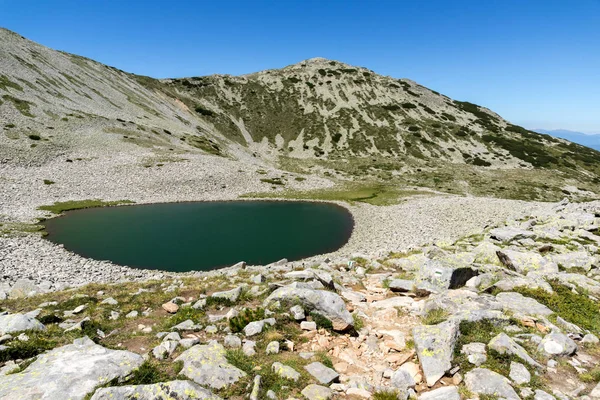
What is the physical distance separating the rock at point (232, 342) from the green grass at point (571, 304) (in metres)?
13.7

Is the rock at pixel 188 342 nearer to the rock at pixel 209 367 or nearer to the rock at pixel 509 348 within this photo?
the rock at pixel 209 367

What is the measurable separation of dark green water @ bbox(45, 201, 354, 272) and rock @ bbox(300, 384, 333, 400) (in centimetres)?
2796

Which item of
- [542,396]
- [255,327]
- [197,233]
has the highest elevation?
[255,327]

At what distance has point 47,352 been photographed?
10406 mm

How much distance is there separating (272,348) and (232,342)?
1.63m

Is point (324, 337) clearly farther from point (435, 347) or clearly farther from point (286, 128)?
point (286, 128)

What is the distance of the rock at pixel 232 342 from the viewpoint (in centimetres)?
1150

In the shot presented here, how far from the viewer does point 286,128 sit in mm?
162125

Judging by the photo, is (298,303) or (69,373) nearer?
(69,373)

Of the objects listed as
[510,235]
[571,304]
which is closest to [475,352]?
[571,304]

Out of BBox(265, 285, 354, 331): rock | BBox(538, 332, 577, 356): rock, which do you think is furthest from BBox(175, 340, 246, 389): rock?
BBox(538, 332, 577, 356): rock

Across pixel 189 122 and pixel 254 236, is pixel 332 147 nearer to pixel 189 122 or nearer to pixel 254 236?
pixel 189 122

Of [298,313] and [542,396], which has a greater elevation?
[298,313]

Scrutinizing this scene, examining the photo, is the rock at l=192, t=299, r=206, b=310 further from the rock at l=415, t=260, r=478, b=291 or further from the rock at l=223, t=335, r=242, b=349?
the rock at l=415, t=260, r=478, b=291
